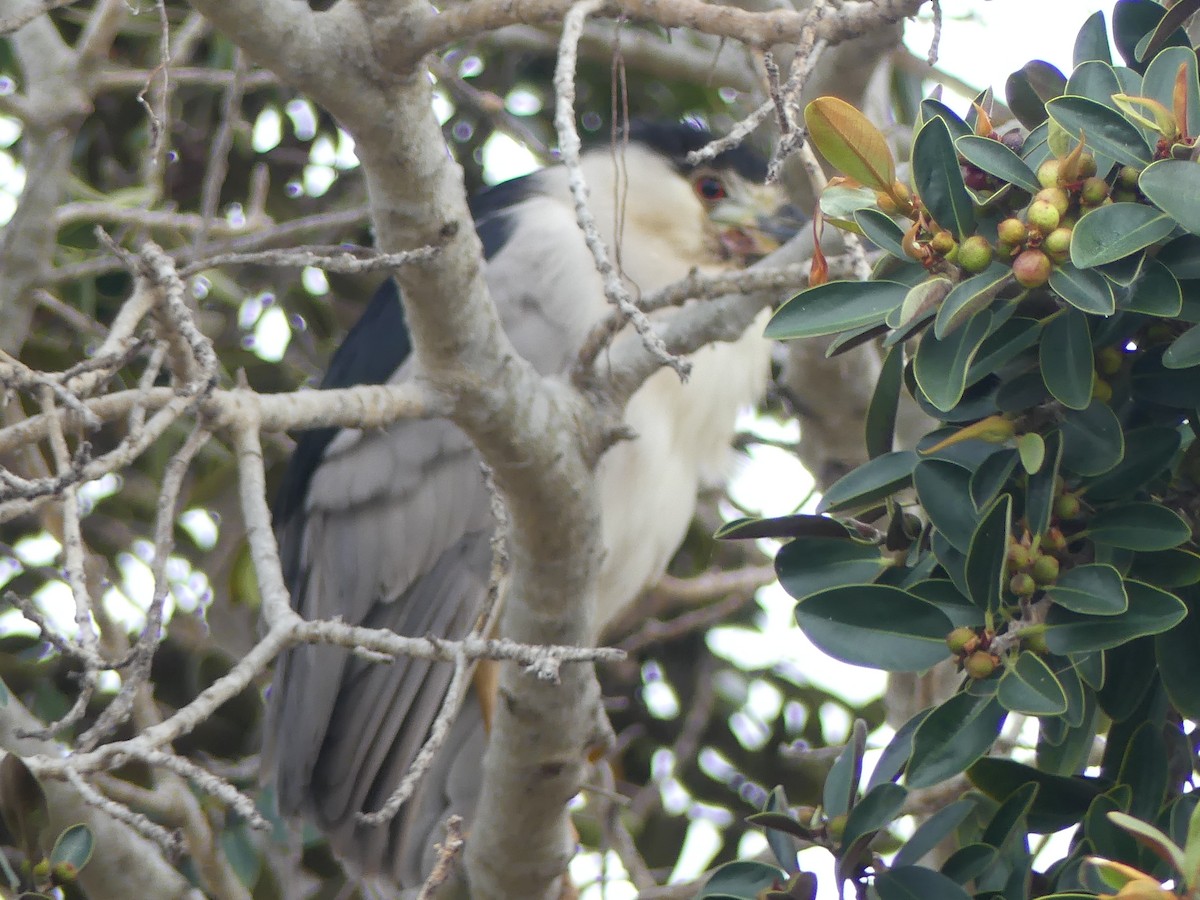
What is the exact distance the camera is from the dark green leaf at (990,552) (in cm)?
113

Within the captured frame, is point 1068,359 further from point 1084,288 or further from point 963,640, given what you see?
point 963,640

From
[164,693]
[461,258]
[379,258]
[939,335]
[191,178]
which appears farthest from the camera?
[191,178]

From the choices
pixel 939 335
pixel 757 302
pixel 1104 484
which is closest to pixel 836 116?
pixel 939 335

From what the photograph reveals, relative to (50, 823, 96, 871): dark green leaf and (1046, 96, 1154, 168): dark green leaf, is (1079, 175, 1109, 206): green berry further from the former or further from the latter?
(50, 823, 96, 871): dark green leaf

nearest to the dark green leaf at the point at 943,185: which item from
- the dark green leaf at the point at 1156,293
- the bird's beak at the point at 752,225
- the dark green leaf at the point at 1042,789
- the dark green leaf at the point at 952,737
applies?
the dark green leaf at the point at 1156,293

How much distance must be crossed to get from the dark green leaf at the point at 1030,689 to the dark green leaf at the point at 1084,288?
27cm

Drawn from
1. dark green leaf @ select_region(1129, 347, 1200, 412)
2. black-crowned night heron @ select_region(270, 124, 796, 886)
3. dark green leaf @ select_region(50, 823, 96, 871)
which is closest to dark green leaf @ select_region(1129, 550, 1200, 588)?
dark green leaf @ select_region(1129, 347, 1200, 412)

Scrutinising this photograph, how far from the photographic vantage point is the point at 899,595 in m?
1.21

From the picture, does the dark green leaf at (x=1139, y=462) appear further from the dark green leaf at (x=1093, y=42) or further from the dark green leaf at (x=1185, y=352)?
the dark green leaf at (x=1093, y=42)

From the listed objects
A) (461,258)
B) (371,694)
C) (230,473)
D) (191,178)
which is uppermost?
(461,258)

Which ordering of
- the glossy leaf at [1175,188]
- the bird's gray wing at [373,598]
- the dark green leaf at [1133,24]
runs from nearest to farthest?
the glossy leaf at [1175,188], the dark green leaf at [1133,24], the bird's gray wing at [373,598]

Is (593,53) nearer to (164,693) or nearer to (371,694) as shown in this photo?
(371,694)

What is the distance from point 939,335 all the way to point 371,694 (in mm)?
2344

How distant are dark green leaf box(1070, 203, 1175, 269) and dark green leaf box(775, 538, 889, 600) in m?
0.35
